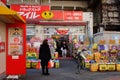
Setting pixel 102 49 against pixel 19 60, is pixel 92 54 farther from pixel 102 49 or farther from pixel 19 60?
pixel 19 60

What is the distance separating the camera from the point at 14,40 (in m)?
15.6

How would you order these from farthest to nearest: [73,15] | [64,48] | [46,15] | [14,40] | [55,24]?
[73,15] → [55,24] → [46,15] → [64,48] → [14,40]

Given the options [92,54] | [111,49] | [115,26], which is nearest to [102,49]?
[111,49]

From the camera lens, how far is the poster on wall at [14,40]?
1552 cm

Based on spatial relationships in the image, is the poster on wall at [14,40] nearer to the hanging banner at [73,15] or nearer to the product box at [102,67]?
the product box at [102,67]

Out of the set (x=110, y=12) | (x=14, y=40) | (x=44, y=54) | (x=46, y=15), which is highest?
(x=110, y=12)

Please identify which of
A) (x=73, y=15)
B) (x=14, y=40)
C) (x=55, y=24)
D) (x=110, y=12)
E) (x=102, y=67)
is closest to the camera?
(x=14, y=40)

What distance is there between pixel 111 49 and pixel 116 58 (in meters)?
1.12

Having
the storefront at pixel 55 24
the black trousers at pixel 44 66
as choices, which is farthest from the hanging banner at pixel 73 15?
the black trousers at pixel 44 66

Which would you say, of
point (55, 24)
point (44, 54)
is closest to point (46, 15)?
point (55, 24)

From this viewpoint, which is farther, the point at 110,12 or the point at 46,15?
the point at 110,12

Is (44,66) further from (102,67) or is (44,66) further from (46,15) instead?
(46,15)

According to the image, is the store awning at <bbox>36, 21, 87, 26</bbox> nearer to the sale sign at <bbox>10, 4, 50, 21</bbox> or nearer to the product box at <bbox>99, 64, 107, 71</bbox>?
the sale sign at <bbox>10, 4, 50, 21</bbox>

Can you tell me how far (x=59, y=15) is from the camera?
34.7 m
